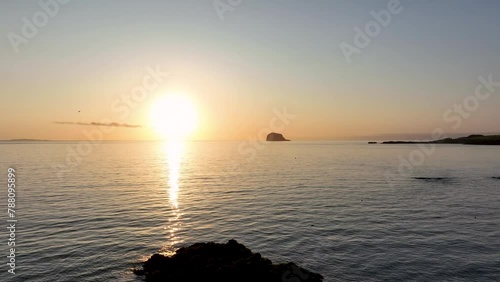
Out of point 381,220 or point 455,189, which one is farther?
point 455,189

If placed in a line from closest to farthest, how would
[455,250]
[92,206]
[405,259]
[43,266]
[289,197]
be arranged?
[43,266], [405,259], [455,250], [92,206], [289,197]

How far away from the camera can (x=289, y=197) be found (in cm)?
5453

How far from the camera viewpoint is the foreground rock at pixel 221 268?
69.7 feet

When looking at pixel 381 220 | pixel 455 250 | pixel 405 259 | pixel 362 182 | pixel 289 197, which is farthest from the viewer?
pixel 362 182

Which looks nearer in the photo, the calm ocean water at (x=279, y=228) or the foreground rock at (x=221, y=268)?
the foreground rock at (x=221, y=268)

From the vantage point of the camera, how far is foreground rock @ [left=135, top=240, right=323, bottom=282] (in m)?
Answer: 21.2

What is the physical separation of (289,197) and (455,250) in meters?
28.7

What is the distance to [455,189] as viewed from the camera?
62406mm

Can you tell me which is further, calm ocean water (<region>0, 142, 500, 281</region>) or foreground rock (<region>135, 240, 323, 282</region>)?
calm ocean water (<region>0, 142, 500, 281</region>)

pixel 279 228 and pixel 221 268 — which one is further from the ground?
pixel 221 268

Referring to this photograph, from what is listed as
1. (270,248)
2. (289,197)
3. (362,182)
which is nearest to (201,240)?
(270,248)

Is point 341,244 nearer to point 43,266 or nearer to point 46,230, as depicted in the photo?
point 43,266

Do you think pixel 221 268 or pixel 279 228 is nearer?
pixel 221 268

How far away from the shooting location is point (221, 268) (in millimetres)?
21891
